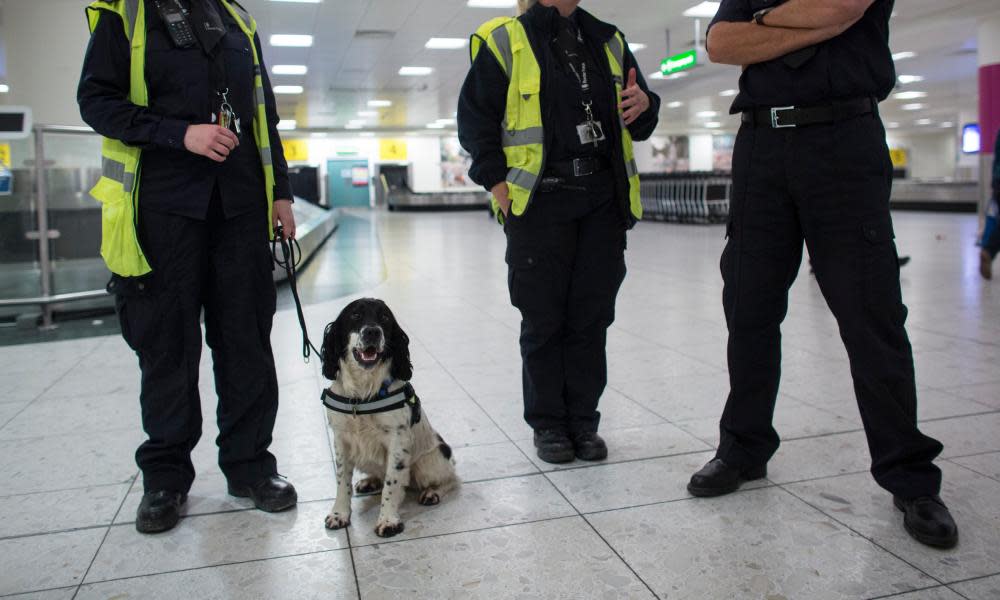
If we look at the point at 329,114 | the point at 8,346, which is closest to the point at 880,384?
the point at 8,346

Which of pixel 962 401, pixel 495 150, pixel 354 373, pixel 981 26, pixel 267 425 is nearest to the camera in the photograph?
pixel 354 373

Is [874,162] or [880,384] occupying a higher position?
[874,162]

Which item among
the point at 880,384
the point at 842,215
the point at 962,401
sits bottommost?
the point at 962,401

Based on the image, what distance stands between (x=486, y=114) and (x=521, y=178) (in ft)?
0.88

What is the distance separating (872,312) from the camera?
221cm

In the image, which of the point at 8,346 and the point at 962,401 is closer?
the point at 962,401

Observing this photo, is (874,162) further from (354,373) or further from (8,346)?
(8,346)

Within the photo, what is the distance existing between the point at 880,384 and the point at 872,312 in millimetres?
207

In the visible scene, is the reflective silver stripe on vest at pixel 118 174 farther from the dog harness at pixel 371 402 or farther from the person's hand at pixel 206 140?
the dog harness at pixel 371 402

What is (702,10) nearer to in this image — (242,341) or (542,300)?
(542,300)

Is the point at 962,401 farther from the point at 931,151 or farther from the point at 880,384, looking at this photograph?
the point at 931,151

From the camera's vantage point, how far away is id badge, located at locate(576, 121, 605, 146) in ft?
9.11

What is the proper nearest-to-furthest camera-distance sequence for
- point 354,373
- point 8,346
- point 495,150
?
point 354,373
point 495,150
point 8,346

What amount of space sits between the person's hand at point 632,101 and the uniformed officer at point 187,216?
3.97 feet
